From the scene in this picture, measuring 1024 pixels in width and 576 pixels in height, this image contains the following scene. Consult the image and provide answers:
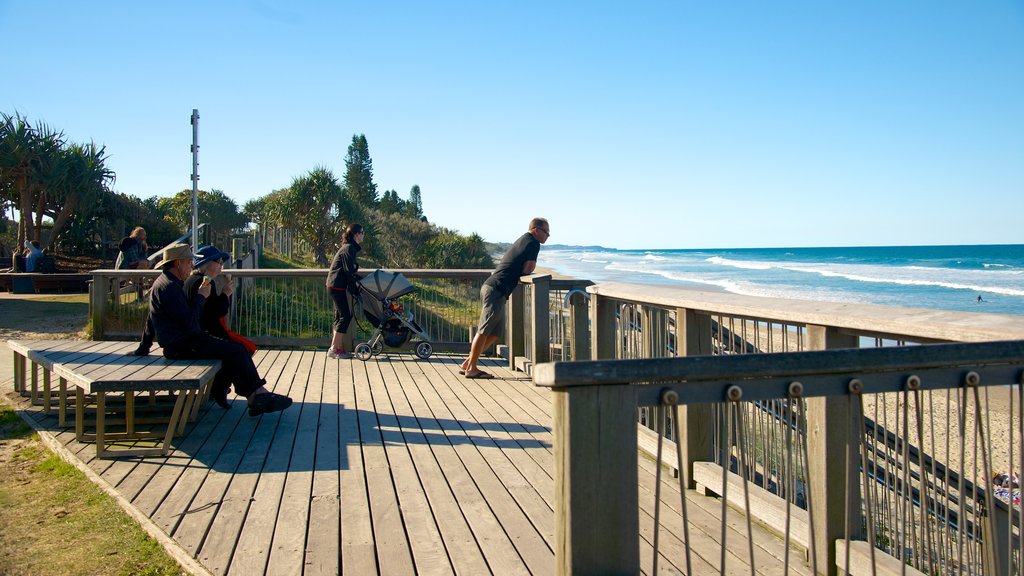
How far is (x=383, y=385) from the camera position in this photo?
720 cm

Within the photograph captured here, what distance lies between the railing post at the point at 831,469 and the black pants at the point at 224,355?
3.97 m

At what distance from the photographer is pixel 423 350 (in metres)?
9.05

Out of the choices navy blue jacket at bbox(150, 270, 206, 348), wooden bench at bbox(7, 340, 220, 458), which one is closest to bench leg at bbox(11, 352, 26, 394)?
wooden bench at bbox(7, 340, 220, 458)

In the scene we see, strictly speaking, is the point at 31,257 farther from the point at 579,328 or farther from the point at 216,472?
the point at 579,328

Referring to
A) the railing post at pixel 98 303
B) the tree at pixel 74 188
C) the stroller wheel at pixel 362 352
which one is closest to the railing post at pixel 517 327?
the stroller wheel at pixel 362 352

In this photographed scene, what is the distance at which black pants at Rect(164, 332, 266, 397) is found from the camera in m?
5.21

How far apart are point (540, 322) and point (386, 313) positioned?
234 centimetres

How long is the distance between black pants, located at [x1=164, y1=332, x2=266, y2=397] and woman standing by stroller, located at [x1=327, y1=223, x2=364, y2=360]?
9.55ft

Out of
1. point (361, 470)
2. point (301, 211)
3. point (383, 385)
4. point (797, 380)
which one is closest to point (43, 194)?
point (301, 211)

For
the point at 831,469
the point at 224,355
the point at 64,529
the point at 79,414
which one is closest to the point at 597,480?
the point at 831,469

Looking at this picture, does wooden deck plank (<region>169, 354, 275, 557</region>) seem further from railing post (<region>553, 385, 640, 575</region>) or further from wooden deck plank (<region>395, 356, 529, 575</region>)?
railing post (<region>553, 385, 640, 575</region>)

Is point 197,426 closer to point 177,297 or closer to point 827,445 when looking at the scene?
point 177,297

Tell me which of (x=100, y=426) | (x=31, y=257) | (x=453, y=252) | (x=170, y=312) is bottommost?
(x=100, y=426)

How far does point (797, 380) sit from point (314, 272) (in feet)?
26.7
